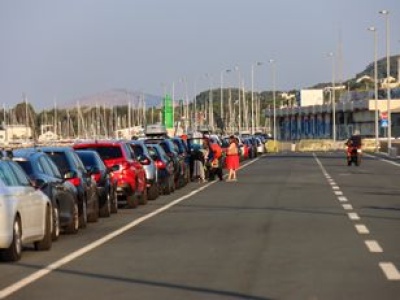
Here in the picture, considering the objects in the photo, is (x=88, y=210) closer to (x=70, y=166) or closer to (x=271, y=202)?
(x=70, y=166)

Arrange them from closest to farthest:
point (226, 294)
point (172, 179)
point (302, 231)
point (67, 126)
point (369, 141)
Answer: point (226, 294)
point (302, 231)
point (172, 179)
point (369, 141)
point (67, 126)

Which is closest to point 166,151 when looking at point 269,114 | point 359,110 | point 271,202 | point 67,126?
point 271,202

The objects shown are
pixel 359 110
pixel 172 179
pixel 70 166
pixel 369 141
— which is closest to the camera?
pixel 70 166

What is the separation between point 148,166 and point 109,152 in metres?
2.90

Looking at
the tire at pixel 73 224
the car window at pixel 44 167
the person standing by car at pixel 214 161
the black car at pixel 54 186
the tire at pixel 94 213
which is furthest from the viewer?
the person standing by car at pixel 214 161

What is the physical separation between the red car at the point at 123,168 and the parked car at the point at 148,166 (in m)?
1.77

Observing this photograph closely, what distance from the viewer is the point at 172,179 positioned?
3434cm

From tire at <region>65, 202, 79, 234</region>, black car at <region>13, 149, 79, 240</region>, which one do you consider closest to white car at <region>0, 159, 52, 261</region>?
black car at <region>13, 149, 79, 240</region>

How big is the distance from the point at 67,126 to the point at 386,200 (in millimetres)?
123617

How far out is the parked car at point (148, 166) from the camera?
98.4 feet

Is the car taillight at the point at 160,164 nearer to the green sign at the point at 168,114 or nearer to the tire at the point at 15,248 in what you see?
the tire at the point at 15,248

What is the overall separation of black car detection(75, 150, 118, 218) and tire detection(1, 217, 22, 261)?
773cm

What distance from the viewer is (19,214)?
1527 centimetres

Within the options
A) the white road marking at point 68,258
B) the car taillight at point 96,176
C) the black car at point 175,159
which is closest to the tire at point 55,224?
the white road marking at point 68,258
